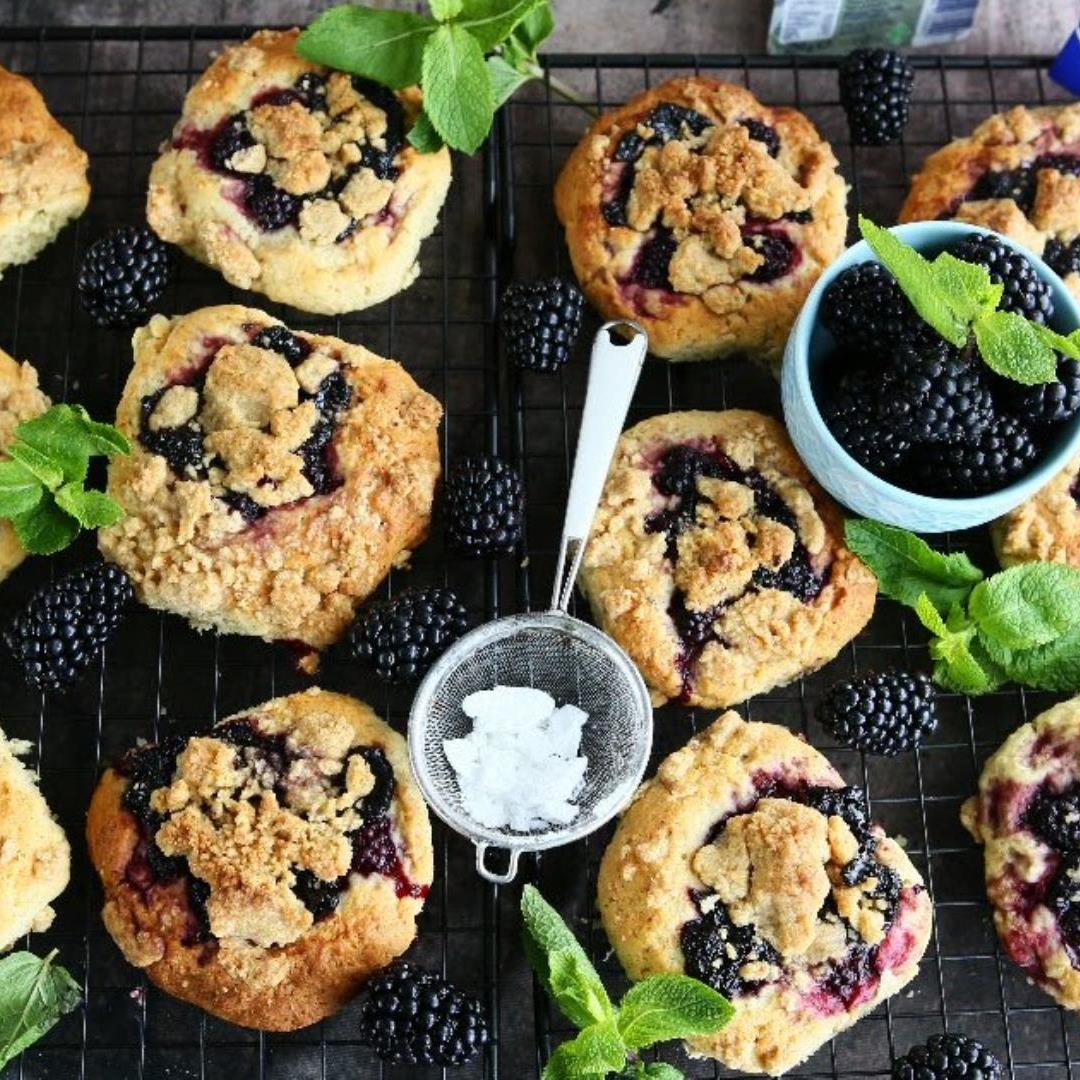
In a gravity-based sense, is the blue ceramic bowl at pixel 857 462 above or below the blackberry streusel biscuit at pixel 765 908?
above

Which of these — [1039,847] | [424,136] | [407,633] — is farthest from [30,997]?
[1039,847]

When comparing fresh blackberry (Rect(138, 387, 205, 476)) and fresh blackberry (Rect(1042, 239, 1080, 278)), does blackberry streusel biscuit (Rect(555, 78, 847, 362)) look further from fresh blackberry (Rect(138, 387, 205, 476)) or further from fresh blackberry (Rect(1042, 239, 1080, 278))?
fresh blackberry (Rect(138, 387, 205, 476))

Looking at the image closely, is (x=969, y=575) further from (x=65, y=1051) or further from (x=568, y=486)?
Answer: (x=65, y=1051)

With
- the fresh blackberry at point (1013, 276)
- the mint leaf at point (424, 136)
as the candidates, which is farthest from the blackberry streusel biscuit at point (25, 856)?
the fresh blackberry at point (1013, 276)

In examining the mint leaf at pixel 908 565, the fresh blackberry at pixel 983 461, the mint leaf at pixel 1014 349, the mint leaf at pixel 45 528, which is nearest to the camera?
the mint leaf at pixel 1014 349

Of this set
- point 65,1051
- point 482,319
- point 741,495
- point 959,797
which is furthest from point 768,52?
point 65,1051

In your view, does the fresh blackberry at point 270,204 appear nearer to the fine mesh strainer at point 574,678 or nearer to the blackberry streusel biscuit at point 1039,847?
the fine mesh strainer at point 574,678

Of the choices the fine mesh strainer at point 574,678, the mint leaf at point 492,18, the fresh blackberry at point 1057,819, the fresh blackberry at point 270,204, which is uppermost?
the mint leaf at point 492,18

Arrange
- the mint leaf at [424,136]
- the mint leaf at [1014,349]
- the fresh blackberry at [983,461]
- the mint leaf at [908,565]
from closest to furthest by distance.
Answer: the mint leaf at [1014,349] < the fresh blackberry at [983,461] < the mint leaf at [908,565] < the mint leaf at [424,136]
